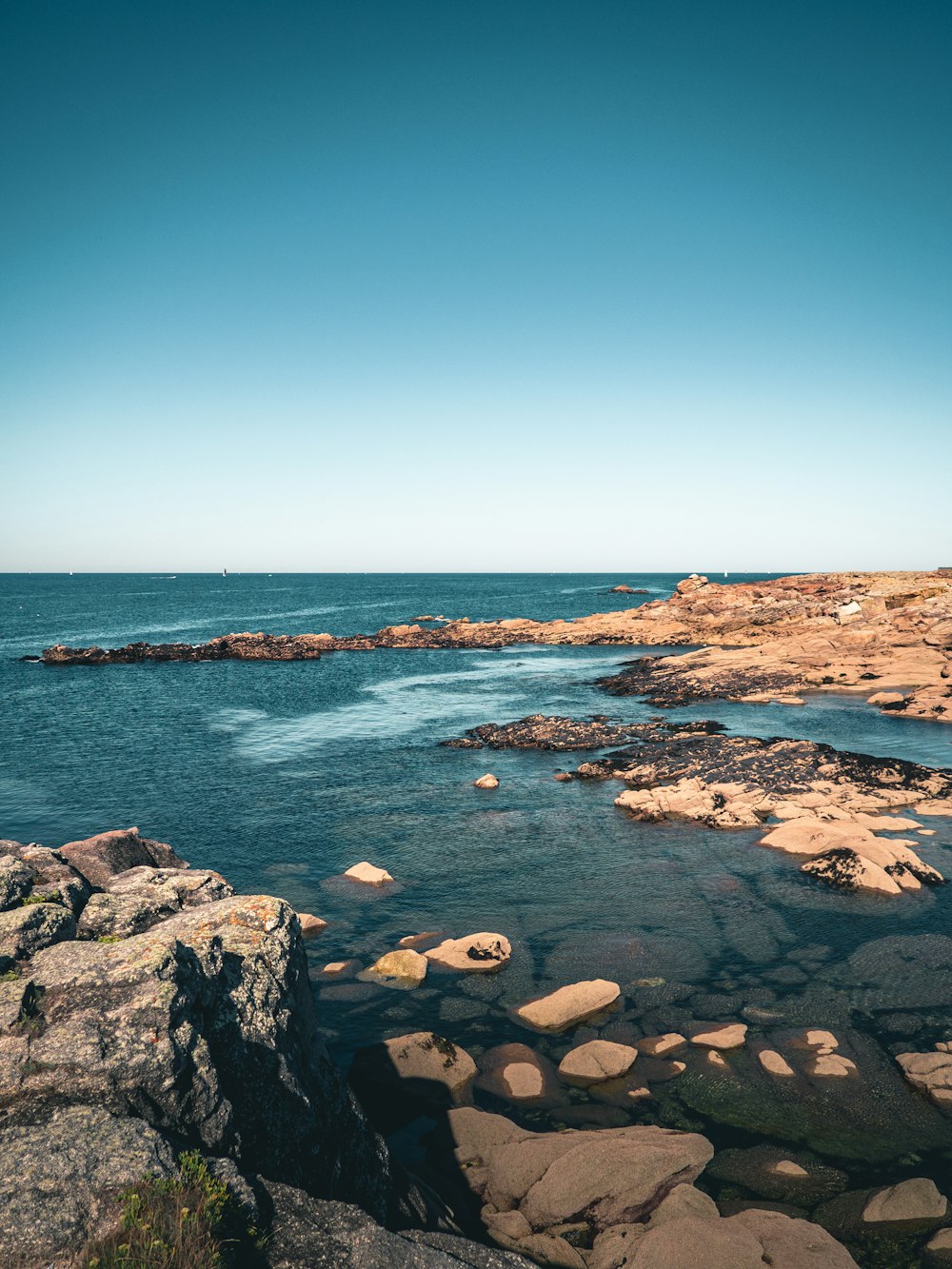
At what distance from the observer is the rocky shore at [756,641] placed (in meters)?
62.7

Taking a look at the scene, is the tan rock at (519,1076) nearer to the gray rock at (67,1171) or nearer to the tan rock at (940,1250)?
the tan rock at (940,1250)

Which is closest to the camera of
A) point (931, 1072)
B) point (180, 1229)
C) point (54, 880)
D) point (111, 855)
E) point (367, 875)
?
point (180, 1229)

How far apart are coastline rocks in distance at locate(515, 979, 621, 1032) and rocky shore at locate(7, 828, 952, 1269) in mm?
64

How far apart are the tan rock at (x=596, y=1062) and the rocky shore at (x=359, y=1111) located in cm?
5

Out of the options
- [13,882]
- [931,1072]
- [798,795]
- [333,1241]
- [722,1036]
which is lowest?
[722,1036]

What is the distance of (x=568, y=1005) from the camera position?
17781 mm

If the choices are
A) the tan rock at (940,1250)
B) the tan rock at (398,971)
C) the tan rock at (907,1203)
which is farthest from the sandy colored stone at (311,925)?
the tan rock at (940,1250)

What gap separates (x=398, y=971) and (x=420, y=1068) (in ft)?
15.5

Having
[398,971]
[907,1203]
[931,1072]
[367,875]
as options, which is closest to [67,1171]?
[907,1203]

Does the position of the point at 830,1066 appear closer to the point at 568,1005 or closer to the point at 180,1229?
the point at 568,1005

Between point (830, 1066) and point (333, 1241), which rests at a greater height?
point (333, 1241)

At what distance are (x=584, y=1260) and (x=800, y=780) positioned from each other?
2811 centimetres

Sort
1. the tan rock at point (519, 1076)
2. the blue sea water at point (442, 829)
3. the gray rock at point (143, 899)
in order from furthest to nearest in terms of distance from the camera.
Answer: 1. the blue sea water at point (442, 829)
2. the tan rock at point (519, 1076)
3. the gray rock at point (143, 899)

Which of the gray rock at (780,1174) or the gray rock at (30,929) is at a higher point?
the gray rock at (30,929)
